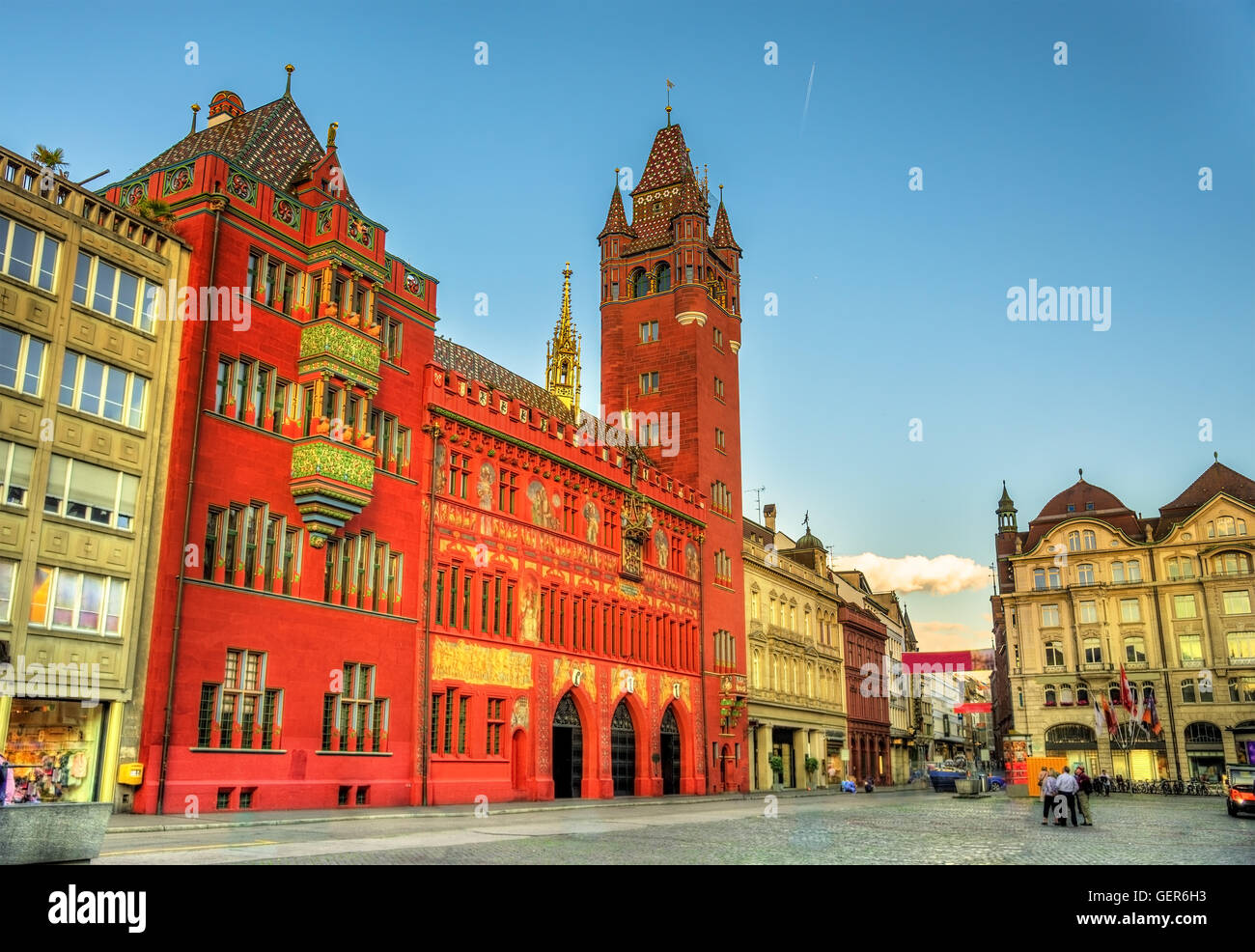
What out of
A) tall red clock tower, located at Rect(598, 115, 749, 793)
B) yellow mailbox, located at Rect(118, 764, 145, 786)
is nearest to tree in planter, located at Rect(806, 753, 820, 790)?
tall red clock tower, located at Rect(598, 115, 749, 793)

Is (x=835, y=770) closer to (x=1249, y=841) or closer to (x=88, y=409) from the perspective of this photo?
(x=1249, y=841)

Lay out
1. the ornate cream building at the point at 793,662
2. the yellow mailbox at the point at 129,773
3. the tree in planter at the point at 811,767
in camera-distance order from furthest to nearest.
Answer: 1. the tree in planter at the point at 811,767
2. the ornate cream building at the point at 793,662
3. the yellow mailbox at the point at 129,773

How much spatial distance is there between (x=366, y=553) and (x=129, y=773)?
11.0 meters

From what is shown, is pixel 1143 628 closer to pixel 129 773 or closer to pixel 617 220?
pixel 617 220

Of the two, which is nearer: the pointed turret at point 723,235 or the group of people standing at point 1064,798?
the group of people standing at point 1064,798

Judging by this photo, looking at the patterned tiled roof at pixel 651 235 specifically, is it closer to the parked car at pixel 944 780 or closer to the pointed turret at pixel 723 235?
the pointed turret at pixel 723 235

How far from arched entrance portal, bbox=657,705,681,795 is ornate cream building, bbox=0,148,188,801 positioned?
103ft

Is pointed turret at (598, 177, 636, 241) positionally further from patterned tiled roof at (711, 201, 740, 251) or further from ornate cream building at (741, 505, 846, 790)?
ornate cream building at (741, 505, 846, 790)

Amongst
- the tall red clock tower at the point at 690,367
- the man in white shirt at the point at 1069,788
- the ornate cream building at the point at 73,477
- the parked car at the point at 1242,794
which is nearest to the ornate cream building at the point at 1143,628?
the tall red clock tower at the point at 690,367

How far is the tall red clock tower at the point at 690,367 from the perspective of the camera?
59.7 metres

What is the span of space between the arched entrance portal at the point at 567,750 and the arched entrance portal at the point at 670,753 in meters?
8.17

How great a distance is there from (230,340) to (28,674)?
10822 mm

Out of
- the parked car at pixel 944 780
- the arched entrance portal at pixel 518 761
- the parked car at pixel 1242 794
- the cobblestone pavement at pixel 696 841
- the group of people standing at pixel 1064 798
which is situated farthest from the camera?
the parked car at pixel 944 780
